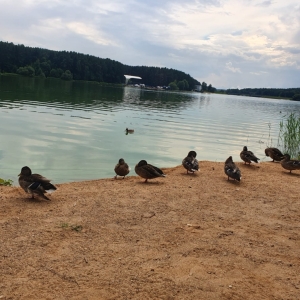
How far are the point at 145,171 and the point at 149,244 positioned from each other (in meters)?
5.15

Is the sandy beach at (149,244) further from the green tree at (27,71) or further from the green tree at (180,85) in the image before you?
the green tree at (180,85)

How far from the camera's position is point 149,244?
21.1ft

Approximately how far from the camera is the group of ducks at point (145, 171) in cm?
892

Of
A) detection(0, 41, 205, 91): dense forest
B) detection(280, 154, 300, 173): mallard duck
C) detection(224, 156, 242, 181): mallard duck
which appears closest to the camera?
detection(224, 156, 242, 181): mallard duck

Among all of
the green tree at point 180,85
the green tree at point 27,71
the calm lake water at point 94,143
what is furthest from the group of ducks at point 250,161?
the green tree at point 180,85

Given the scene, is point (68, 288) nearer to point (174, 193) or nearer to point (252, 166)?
point (174, 193)

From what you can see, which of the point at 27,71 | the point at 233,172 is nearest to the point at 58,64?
the point at 27,71

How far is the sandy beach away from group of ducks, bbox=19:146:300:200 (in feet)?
1.24

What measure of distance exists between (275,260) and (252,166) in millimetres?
10016

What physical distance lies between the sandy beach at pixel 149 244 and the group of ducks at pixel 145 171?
0.38 m

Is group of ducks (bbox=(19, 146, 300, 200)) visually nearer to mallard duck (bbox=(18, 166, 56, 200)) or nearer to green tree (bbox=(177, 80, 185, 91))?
mallard duck (bbox=(18, 166, 56, 200))

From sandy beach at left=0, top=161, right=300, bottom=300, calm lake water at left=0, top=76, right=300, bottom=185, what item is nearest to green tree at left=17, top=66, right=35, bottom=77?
calm lake water at left=0, top=76, right=300, bottom=185

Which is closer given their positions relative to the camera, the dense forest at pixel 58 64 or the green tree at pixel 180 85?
the dense forest at pixel 58 64

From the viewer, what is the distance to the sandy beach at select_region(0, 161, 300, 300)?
4.94 metres
